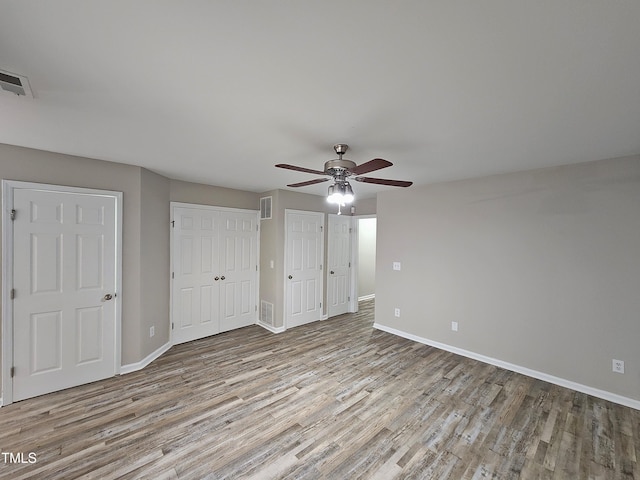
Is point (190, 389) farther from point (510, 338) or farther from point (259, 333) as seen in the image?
point (510, 338)

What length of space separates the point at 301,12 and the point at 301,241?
3968mm


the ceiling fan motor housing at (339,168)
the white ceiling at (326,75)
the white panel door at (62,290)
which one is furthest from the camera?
the white panel door at (62,290)

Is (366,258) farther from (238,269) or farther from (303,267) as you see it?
(238,269)

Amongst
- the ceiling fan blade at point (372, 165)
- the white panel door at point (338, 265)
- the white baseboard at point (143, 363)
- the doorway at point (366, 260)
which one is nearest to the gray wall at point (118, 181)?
the white baseboard at point (143, 363)

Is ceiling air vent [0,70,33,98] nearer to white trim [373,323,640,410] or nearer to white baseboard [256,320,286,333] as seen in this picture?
white baseboard [256,320,286,333]

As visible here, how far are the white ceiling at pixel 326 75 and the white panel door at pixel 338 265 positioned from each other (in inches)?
118

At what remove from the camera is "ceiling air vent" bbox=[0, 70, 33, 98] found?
143 centimetres

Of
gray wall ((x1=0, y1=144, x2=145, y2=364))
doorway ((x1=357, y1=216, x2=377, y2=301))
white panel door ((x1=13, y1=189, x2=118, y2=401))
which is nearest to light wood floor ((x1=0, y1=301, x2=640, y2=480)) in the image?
white panel door ((x1=13, y1=189, x2=118, y2=401))

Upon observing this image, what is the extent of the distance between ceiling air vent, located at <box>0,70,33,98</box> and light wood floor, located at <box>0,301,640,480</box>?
2.48 meters

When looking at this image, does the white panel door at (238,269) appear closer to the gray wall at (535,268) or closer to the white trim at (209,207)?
the white trim at (209,207)

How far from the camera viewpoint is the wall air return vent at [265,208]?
15.3 ft

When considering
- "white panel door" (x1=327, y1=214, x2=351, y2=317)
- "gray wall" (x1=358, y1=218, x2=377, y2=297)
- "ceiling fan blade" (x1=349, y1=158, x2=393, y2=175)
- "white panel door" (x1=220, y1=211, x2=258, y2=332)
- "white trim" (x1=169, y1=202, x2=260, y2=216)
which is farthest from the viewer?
"gray wall" (x1=358, y1=218, x2=377, y2=297)

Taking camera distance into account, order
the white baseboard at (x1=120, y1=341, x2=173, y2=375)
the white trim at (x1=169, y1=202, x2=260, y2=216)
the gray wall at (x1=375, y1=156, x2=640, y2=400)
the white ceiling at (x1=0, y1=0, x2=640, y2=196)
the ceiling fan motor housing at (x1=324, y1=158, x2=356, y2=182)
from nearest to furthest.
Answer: the white ceiling at (x1=0, y1=0, x2=640, y2=196), the ceiling fan motor housing at (x1=324, y1=158, x2=356, y2=182), the gray wall at (x1=375, y1=156, x2=640, y2=400), the white baseboard at (x1=120, y1=341, x2=173, y2=375), the white trim at (x1=169, y1=202, x2=260, y2=216)

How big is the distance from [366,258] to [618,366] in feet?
16.0
